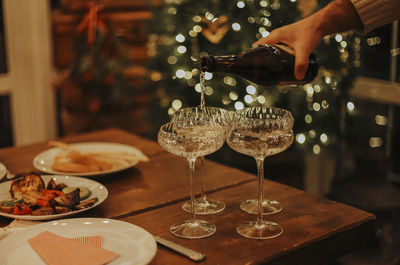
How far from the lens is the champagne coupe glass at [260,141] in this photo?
3.42 ft

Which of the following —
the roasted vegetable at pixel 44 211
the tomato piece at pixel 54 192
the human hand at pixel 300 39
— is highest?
the human hand at pixel 300 39

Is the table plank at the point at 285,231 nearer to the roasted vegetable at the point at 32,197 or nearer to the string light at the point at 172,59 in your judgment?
the roasted vegetable at the point at 32,197

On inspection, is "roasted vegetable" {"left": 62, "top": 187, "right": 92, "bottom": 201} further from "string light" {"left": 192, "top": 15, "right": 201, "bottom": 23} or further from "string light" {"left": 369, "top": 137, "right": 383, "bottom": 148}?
"string light" {"left": 369, "top": 137, "right": 383, "bottom": 148}

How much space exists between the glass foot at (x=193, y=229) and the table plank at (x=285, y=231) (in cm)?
1

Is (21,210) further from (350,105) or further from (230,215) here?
(350,105)

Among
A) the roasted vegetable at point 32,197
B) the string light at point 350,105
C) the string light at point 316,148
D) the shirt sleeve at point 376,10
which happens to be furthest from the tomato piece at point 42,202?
the string light at point 350,105

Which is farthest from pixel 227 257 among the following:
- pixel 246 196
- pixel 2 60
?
pixel 2 60

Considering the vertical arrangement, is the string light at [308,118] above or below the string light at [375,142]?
above

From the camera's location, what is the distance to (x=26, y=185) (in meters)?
1.21

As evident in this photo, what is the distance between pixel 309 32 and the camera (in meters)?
Result: 1.31

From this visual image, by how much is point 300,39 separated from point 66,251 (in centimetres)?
76

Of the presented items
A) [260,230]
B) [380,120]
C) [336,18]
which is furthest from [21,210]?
[380,120]

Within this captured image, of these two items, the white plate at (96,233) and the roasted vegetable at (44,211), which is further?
the roasted vegetable at (44,211)

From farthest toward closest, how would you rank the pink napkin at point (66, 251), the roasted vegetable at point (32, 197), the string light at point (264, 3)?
the string light at point (264, 3), the roasted vegetable at point (32, 197), the pink napkin at point (66, 251)
